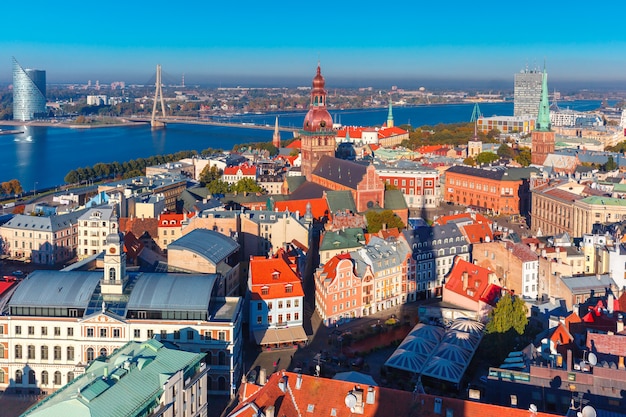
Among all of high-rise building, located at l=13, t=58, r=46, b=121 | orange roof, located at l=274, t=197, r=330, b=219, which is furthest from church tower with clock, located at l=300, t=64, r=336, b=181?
high-rise building, located at l=13, t=58, r=46, b=121

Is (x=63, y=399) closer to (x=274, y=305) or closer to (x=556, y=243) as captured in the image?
(x=274, y=305)

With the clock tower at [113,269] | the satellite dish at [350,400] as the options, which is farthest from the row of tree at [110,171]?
→ the satellite dish at [350,400]

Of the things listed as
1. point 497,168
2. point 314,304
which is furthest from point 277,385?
point 497,168

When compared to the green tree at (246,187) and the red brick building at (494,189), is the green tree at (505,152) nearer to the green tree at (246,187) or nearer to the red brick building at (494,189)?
the red brick building at (494,189)

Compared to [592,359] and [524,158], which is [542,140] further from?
[592,359]

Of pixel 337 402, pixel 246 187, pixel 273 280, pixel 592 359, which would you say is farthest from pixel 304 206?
pixel 337 402
